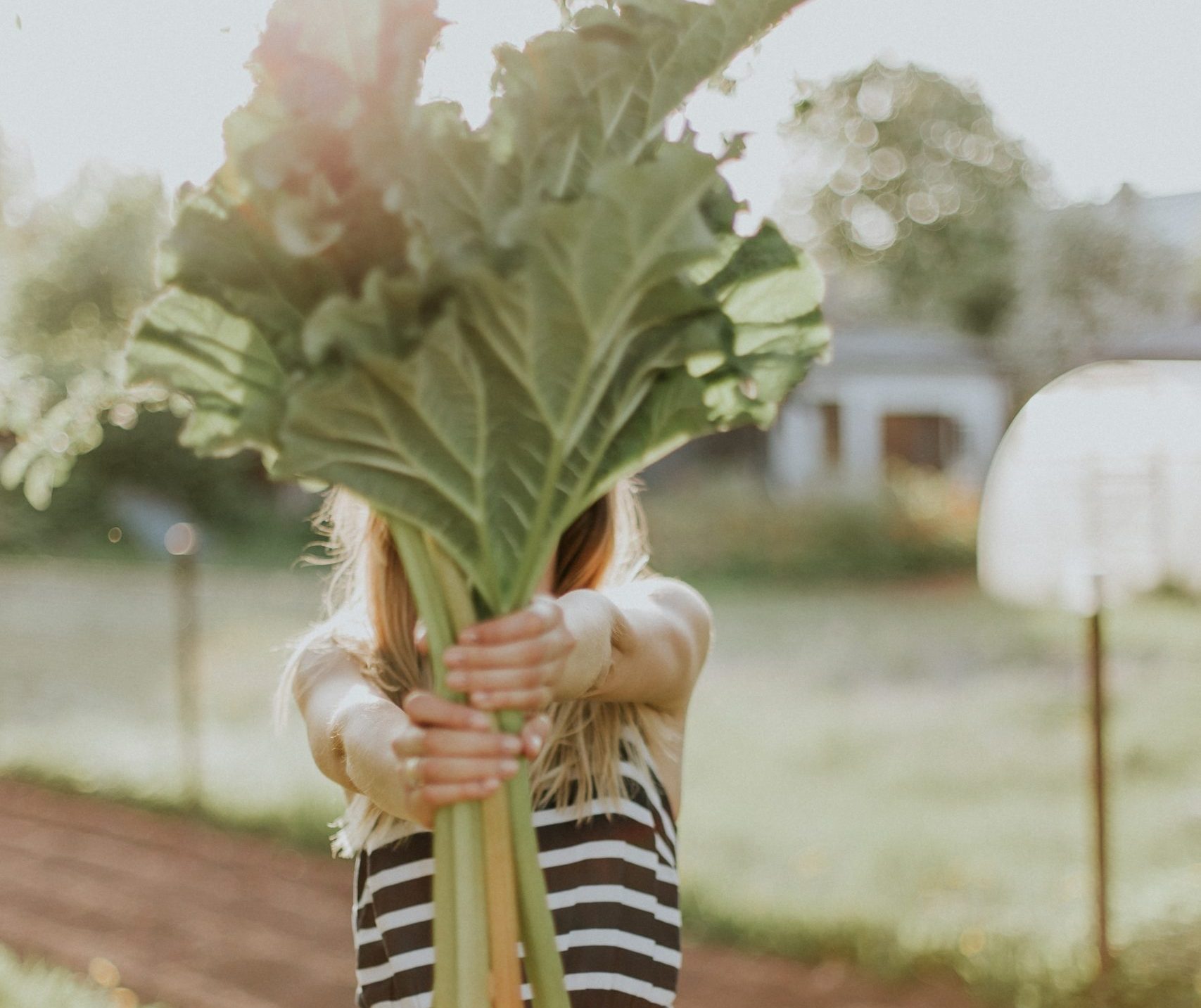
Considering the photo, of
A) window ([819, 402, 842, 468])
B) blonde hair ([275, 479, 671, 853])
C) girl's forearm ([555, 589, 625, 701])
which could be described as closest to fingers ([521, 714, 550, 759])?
girl's forearm ([555, 589, 625, 701])

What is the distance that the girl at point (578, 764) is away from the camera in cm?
153

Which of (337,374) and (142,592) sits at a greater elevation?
(337,374)

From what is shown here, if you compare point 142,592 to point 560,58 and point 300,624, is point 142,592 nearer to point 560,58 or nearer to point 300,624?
point 300,624

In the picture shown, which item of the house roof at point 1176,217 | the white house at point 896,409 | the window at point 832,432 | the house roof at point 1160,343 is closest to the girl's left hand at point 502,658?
the white house at point 896,409

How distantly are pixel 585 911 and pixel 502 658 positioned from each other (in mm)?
805

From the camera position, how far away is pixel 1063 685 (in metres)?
9.88

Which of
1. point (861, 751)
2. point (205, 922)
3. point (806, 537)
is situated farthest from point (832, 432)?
point (205, 922)

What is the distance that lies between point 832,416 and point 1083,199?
12.8 meters

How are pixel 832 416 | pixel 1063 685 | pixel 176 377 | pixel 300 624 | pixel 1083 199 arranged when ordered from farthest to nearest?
pixel 1083 199
pixel 832 416
pixel 300 624
pixel 1063 685
pixel 176 377

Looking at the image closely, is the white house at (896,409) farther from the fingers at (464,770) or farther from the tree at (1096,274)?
the fingers at (464,770)

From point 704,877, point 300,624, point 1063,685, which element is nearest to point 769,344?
point 704,877

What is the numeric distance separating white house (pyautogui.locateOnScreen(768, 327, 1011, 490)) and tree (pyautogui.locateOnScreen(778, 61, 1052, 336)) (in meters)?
13.7

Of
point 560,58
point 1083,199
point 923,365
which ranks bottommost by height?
point 560,58

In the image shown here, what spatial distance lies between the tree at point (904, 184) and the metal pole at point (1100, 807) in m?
36.1
